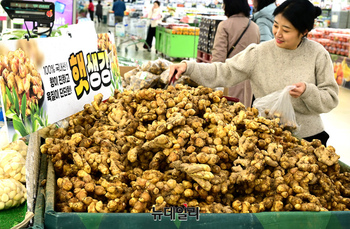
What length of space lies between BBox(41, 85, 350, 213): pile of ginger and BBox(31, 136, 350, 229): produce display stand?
5 centimetres

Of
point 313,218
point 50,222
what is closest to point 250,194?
point 313,218

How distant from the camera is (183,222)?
4.16 ft

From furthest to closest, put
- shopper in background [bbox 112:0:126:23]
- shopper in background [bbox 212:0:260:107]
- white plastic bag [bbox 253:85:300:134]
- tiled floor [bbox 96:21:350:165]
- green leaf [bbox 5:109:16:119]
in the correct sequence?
shopper in background [bbox 112:0:126:23], tiled floor [bbox 96:21:350:165], shopper in background [bbox 212:0:260:107], white plastic bag [bbox 253:85:300:134], green leaf [bbox 5:109:16:119]

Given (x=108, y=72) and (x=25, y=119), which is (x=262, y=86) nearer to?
(x=108, y=72)

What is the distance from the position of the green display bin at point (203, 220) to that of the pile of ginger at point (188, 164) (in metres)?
0.05

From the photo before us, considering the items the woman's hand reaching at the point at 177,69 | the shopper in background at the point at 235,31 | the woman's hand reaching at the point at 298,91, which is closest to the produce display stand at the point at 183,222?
the woman's hand reaching at the point at 298,91

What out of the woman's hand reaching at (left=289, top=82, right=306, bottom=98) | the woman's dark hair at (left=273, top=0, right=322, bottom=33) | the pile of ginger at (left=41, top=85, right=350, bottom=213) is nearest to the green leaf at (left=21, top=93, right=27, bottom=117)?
the pile of ginger at (left=41, top=85, right=350, bottom=213)

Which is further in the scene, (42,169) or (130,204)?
(42,169)

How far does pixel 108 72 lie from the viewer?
2.29m

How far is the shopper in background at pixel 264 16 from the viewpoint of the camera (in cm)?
418

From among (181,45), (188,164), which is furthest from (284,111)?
(181,45)

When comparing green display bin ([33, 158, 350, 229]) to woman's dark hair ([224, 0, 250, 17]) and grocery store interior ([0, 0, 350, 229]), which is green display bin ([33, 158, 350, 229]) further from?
woman's dark hair ([224, 0, 250, 17])

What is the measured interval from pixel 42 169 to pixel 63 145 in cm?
16

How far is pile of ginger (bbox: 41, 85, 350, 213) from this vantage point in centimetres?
136
